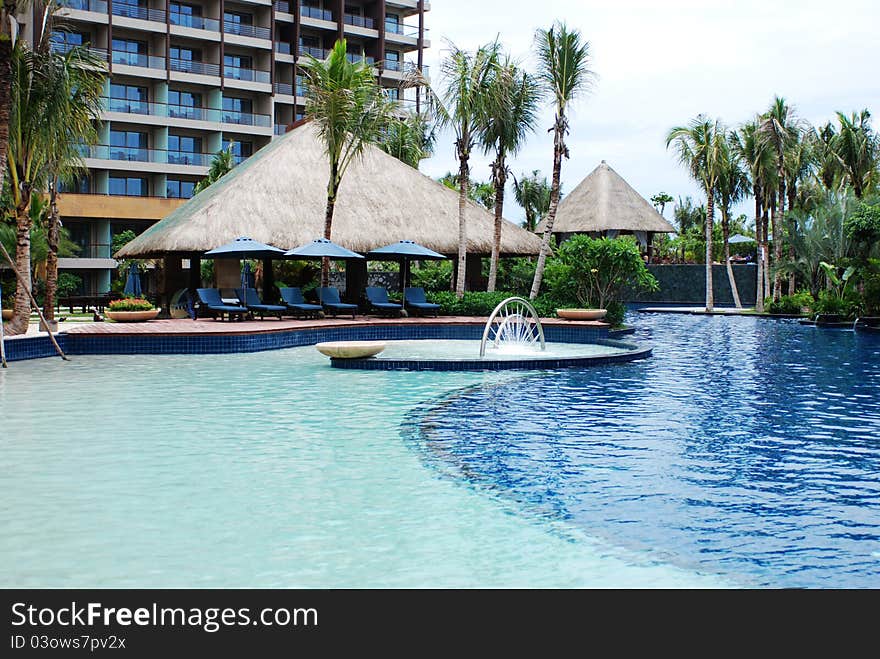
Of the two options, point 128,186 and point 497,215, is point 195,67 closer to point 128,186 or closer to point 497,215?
point 128,186

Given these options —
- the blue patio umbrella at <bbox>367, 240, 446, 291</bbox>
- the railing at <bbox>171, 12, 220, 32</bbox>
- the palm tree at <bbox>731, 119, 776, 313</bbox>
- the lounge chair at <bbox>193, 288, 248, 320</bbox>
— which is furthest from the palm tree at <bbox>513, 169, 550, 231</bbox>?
the lounge chair at <bbox>193, 288, 248, 320</bbox>

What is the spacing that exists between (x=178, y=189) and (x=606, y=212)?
75.0 ft

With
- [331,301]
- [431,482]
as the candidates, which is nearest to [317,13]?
[331,301]

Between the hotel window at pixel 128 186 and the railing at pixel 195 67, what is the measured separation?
21.4 ft

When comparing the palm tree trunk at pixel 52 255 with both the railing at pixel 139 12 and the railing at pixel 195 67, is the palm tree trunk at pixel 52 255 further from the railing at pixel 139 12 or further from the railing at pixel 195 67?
the railing at pixel 195 67

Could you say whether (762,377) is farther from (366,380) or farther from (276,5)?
(276,5)

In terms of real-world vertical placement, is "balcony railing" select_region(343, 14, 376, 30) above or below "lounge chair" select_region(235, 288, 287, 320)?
above

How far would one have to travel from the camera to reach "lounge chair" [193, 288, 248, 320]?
22.0 metres

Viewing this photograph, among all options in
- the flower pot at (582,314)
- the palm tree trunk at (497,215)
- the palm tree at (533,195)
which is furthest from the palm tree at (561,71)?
the palm tree at (533,195)

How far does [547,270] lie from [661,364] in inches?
368

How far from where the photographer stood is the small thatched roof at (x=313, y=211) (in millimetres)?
25641

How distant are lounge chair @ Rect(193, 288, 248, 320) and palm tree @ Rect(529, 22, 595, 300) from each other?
8.69 meters

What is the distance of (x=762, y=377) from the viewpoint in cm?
1406

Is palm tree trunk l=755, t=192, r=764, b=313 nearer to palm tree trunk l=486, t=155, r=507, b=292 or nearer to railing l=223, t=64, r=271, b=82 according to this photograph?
palm tree trunk l=486, t=155, r=507, b=292
